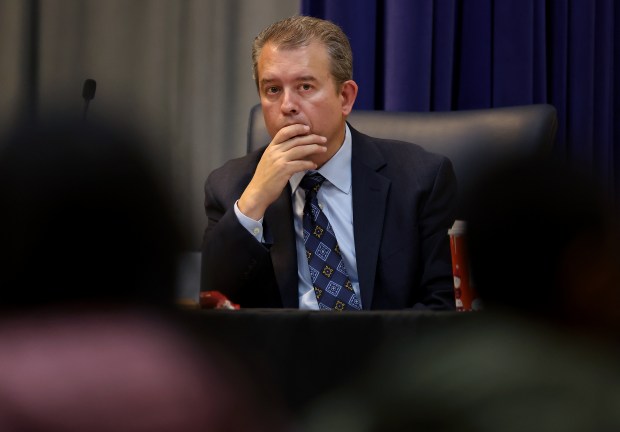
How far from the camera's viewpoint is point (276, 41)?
1.88 metres

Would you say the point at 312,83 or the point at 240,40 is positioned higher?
the point at 240,40

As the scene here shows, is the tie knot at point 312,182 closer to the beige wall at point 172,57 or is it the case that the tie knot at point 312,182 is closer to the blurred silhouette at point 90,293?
the beige wall at point 172,57

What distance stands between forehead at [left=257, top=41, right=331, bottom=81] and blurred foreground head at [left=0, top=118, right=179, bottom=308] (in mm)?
1449

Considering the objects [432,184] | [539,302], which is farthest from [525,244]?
[432,184]

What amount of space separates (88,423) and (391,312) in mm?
329

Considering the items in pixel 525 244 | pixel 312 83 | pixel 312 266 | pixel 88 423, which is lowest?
pixel 312 266

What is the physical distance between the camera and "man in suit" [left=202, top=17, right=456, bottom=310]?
1.65 m

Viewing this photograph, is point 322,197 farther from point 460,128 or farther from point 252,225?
point 460,128

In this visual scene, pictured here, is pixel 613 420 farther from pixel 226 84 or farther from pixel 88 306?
pixel 226 84

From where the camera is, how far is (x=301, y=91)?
188 cm

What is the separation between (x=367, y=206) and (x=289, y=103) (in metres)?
0.29

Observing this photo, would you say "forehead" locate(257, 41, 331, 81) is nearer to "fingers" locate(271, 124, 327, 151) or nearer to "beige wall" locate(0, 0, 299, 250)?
"fingers" locate(271, 124, 327, 151)

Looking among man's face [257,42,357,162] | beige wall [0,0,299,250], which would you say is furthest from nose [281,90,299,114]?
beige wall [0,0,299,250]

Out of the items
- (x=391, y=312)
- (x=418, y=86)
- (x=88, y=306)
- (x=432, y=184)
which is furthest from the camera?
(x=418, y=86)
